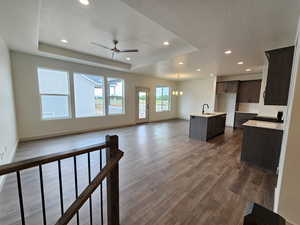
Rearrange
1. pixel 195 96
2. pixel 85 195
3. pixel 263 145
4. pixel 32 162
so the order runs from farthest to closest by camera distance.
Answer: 1. pixel 195 96
2. pixel 263 145
3. pixel 85 195
4. pixel 32 162

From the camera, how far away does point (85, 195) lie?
3.76ft

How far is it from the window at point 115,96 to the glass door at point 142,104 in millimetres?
1013

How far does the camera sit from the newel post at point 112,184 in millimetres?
1419

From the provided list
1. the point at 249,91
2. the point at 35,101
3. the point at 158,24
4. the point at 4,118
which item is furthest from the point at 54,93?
the point at 249,91

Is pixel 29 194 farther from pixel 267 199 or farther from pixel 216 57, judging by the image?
pixel 216 57

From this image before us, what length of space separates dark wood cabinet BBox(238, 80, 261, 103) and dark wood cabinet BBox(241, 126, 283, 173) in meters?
4.54

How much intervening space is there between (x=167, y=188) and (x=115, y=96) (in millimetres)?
5278

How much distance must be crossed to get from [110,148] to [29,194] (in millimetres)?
1768

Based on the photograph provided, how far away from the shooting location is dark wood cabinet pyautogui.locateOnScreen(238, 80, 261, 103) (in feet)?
21.5

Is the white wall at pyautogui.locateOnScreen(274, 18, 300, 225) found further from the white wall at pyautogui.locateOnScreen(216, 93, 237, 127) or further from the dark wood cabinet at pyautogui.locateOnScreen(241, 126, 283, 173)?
the white wall at pyautogui.locateOnScreen(216, 93, 237, 127)

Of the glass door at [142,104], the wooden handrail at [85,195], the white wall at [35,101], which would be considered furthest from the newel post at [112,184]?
the glass door at [142,104]

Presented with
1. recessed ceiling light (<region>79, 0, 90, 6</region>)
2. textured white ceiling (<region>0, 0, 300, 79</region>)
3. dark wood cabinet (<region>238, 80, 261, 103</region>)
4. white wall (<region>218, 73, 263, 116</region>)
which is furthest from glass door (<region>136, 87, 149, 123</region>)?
recessed ceiling light (<region>79, 0, 90, 6</region>)

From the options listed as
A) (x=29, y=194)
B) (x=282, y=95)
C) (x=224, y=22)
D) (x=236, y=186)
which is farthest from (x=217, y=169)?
(x=29, y=194)

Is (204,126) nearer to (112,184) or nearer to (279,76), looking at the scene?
(279,76)
